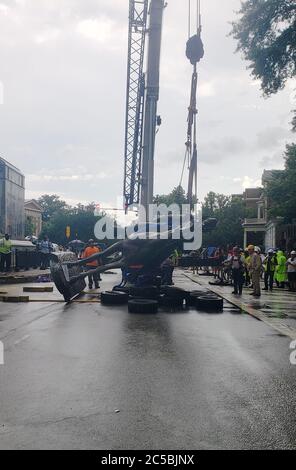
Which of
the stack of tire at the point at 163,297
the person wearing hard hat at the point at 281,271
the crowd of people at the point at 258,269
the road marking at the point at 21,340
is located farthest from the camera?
the person wearing hard hat at the point at 281,271

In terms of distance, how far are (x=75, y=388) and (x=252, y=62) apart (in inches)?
738

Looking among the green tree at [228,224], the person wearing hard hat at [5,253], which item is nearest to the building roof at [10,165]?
the person wearing hard hat at [5,253]

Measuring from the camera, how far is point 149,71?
22.9 m

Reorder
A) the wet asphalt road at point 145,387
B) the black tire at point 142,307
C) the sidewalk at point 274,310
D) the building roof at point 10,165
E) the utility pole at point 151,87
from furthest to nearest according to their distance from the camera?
the building roof at point 10,165 → the utility pole at point 151,87 → the black tire at point 142,307 → the sidewalk at point 274,310 → the wet asphalt road at point 145,387

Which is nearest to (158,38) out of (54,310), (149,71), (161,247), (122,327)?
(149,71)

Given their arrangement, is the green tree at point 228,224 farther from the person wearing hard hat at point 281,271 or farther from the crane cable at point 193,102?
the crane cable at point 193,102

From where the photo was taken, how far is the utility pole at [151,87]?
22.7m

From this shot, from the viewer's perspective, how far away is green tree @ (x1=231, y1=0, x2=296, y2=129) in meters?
19.0

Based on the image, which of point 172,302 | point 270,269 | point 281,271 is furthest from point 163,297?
point 281,271

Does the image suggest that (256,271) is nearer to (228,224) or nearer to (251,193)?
(228,224)

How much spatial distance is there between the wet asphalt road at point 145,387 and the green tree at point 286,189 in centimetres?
2534

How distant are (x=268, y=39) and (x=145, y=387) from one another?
18469mm

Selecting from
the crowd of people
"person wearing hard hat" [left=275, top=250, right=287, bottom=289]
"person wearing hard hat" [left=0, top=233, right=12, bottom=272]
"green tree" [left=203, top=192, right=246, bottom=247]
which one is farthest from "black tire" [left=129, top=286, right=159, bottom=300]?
"green tree" [left=203, top=192, right=246, bottom=247]

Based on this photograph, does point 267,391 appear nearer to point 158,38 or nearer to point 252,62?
point 252,62
